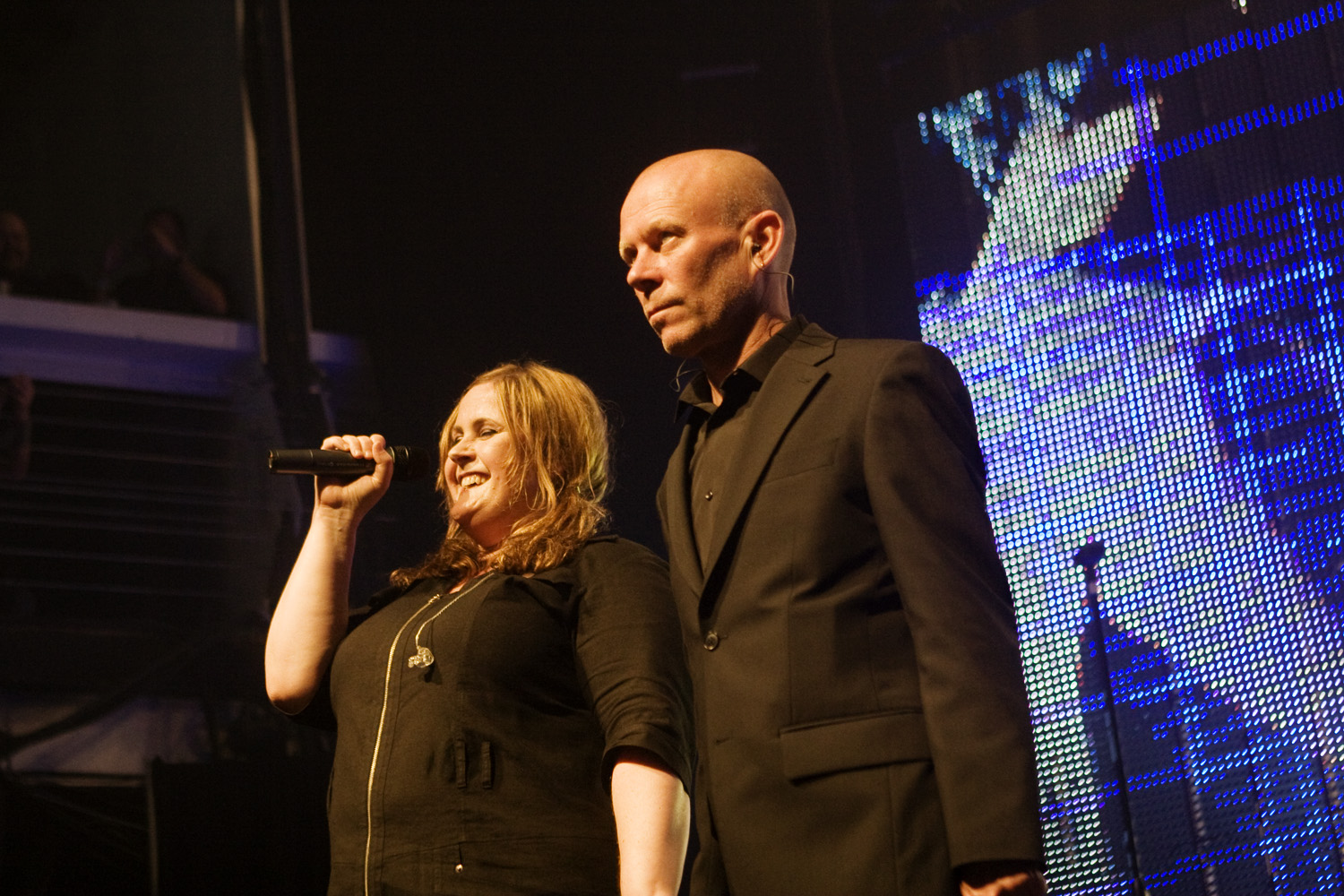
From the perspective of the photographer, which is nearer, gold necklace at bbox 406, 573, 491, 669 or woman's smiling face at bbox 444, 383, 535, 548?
gold necklace at bbox 406, 573, 491, 669

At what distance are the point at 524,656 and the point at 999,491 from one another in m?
1.83

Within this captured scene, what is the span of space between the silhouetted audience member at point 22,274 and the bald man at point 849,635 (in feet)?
8.40

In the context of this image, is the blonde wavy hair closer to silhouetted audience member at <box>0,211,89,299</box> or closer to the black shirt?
the black shirt

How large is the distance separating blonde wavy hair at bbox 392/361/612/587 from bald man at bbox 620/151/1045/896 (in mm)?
468

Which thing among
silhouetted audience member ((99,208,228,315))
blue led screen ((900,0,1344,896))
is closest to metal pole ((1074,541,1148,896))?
blue led screen ((900,0,1344,896))

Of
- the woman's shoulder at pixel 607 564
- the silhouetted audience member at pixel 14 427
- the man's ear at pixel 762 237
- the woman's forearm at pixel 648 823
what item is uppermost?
the silhouetted audience member at pixel 14 427

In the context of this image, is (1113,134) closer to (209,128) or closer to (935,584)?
(935,584)

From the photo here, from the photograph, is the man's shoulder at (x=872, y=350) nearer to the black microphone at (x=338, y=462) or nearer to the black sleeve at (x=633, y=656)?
the black sleeve at (x=633, y=656)

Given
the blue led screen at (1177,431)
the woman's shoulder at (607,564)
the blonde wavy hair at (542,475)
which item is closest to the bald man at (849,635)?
the woman's shoulder at (607,564)

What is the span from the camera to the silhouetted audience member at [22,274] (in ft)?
11.1

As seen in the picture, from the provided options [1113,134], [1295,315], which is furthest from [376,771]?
[1113,134]

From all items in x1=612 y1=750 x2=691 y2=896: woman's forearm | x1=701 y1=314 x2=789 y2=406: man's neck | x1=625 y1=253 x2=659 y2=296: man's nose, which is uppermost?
x1=625 y1=253 x2=659 y2=296: man's nose

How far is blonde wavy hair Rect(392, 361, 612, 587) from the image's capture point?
1.93 meters

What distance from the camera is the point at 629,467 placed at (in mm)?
3805
